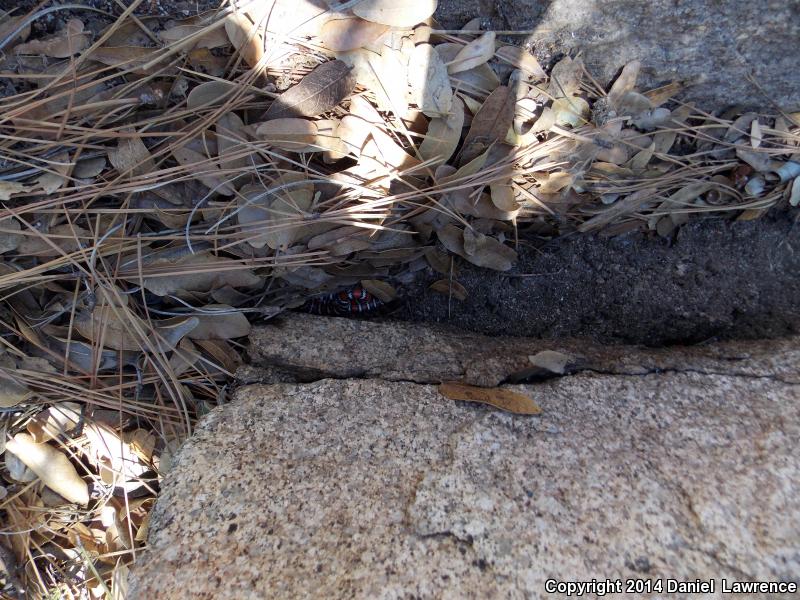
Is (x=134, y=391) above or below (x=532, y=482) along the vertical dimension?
above

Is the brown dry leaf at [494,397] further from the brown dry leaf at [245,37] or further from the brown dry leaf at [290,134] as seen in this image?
the brown dry leaf at [245,37]

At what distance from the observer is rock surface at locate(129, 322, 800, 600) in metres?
1.12

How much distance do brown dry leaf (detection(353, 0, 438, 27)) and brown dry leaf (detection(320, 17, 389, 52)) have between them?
2 cm

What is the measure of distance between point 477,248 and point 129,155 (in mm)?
1102

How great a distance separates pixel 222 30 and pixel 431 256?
3.09 feet

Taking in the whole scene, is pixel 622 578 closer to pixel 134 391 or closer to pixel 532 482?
pixel 532 482

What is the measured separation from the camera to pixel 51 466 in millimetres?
1709

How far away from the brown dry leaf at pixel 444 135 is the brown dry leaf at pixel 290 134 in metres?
0.33

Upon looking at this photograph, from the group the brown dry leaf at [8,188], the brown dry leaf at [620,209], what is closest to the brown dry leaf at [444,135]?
the brown dry leaf at [620,209]

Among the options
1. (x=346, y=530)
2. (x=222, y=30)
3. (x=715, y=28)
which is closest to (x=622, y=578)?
(x=346, y=530)

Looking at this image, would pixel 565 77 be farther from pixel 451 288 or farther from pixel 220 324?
pixel 220 324

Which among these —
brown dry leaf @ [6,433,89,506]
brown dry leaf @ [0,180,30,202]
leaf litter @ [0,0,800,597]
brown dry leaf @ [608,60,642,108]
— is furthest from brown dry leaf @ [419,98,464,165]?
brown dry leaf @ [6,433,89,506]

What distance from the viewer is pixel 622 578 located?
109 cm

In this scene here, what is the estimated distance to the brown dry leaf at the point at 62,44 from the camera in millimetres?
1429
